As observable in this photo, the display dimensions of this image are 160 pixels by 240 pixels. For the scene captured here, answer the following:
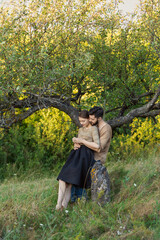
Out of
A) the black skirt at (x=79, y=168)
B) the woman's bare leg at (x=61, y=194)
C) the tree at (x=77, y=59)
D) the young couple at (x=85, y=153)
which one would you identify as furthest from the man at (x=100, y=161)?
the tree at (x=77, y=59)

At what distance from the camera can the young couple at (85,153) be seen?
532 cm

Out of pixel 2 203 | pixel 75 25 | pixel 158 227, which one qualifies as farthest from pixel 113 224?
pixel 75 25

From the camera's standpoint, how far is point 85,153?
17.9 feet

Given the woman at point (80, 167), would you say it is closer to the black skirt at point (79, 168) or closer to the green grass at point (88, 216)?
the black skirt at point (79, 168)

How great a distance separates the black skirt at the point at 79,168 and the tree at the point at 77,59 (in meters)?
2.20

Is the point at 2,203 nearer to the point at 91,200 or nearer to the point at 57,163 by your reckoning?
the point at 91,200

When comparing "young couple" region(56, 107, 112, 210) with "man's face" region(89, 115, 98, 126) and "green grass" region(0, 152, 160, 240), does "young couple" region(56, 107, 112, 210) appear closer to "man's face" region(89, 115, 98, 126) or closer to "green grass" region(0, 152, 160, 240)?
"man's face" region(89, 115, 98, 126)

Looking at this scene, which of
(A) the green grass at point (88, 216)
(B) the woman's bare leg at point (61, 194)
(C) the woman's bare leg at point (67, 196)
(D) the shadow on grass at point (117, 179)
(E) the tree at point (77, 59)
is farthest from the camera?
(E) the tree at point (77, 59)

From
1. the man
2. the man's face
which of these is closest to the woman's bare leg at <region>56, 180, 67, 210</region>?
the man

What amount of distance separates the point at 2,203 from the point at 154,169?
303 centimetres

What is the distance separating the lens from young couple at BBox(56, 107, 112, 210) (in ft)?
17.4

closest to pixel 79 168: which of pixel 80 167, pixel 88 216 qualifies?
pixel 80 167

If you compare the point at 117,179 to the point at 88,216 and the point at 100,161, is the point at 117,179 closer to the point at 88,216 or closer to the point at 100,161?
the point at 100,161

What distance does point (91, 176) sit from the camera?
532 cm
